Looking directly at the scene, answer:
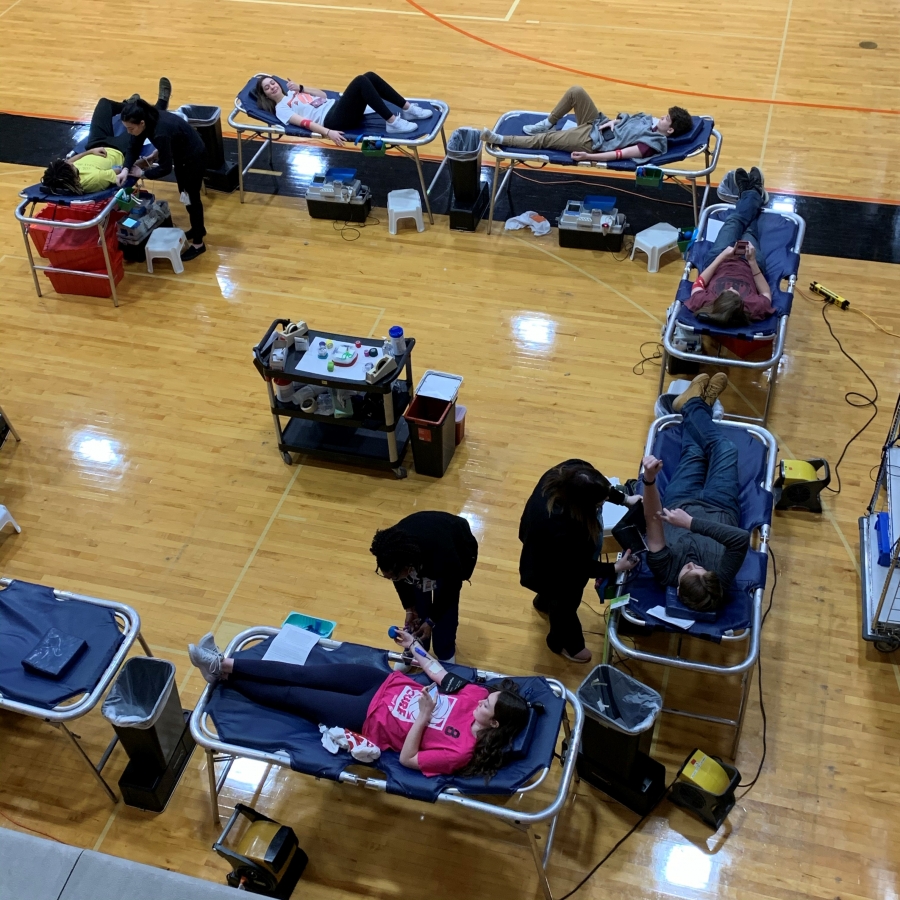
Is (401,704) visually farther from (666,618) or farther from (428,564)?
(666,618)

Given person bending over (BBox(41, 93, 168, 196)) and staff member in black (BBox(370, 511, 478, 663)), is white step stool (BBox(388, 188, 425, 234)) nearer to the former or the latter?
person bending over (BBox(41, 93, 168, 196))

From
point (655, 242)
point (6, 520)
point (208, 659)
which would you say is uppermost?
point (655, 242)

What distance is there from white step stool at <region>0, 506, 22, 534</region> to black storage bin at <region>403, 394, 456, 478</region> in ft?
7.60

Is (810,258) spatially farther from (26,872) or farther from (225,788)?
(26,872)

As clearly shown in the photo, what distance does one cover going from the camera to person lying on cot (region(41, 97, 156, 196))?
6.59 metres

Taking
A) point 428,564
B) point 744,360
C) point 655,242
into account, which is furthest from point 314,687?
point 655,242

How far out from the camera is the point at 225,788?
4.33m

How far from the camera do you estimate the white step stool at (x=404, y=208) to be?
7465 mm

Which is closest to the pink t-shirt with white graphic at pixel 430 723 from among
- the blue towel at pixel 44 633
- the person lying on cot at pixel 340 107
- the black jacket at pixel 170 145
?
the blue towel at pixel 44 633

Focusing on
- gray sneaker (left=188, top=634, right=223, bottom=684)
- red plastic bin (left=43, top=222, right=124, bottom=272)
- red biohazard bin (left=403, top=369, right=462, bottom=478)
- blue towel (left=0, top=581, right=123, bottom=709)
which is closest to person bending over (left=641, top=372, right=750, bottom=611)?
red biohazard bin (left=403, top=369, right=462, bottom=478)

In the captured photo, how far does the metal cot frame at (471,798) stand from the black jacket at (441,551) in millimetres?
363

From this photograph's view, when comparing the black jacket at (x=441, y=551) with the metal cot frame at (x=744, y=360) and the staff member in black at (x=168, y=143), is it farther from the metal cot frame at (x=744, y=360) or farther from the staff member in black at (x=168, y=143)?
the staff member in black at (x=168, y=143)

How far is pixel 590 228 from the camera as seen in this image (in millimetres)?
7168

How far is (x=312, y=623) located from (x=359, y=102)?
438 cm
